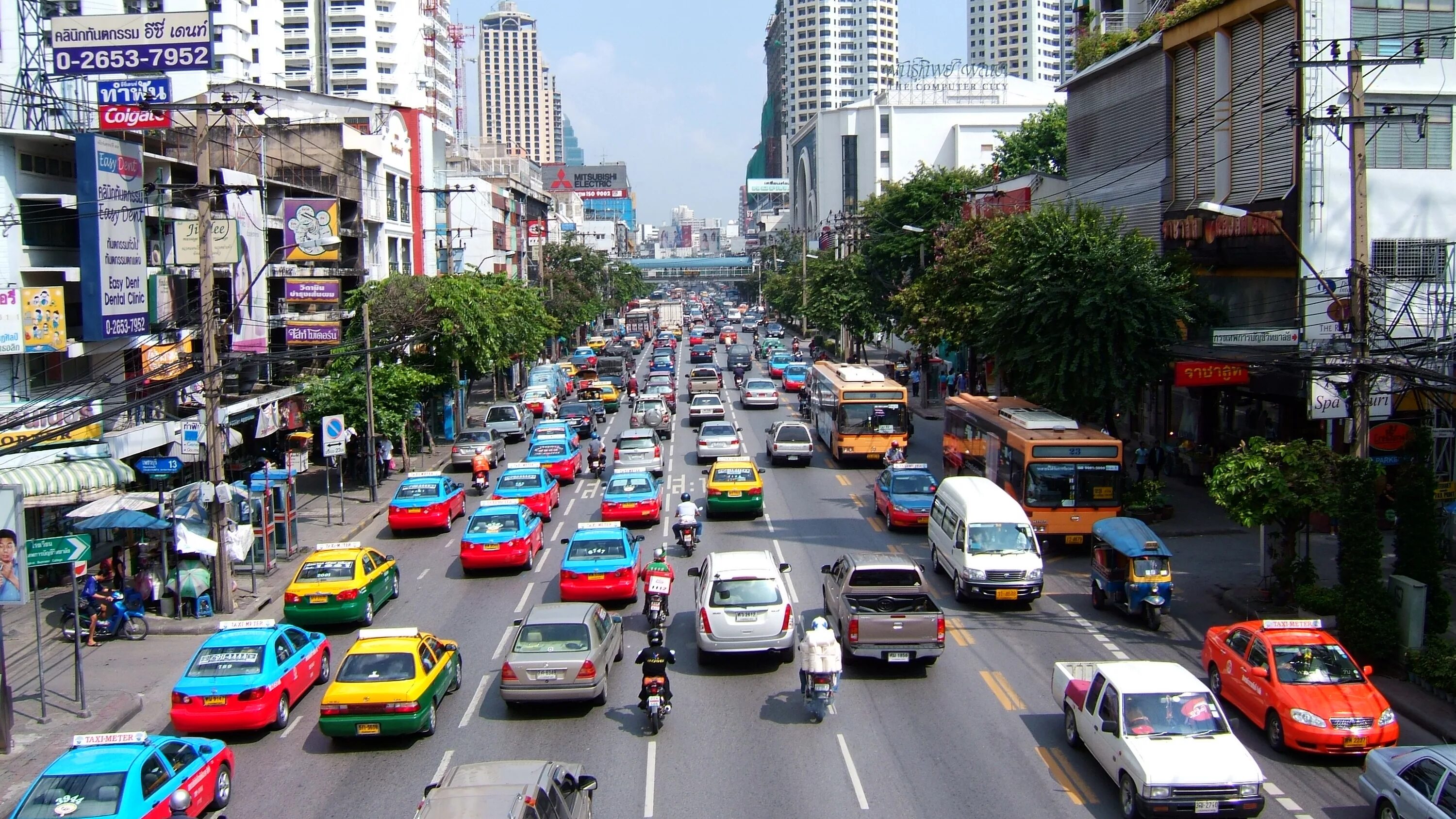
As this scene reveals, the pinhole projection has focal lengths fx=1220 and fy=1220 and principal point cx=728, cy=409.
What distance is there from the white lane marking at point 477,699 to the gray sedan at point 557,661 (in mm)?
666

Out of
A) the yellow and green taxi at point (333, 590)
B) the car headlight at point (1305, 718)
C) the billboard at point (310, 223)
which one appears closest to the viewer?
the car headlight at point (1305, 718)

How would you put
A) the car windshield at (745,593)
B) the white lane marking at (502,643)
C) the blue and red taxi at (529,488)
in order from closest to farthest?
the car windshield at (745,593), the white lane marking at (502,643), the blue and red taxi at (529,488)

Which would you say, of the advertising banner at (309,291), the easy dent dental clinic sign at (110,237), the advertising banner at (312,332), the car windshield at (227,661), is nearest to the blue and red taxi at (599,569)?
the car windshield at (227,661)

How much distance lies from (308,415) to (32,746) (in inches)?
945

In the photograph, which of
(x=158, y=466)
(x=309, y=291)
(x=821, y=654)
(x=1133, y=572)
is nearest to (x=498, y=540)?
(x=158, y=466)

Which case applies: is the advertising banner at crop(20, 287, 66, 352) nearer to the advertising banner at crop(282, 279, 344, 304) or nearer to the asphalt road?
the asphalt road

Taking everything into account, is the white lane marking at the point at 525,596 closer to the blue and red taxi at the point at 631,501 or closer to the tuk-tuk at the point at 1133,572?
the blue and red taxi at the point at 631,501

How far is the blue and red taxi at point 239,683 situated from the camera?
1656cm

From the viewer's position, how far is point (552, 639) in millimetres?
17344

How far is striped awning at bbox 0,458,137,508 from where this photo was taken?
2425 cm

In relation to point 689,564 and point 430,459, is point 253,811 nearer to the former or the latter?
point 689,564

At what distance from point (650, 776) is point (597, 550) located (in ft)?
28.9

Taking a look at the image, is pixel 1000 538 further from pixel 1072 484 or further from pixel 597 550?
pixel 597 550

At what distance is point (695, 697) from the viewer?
59.7ft
